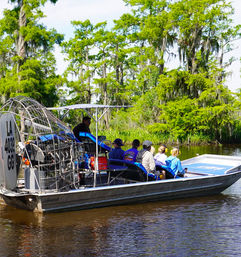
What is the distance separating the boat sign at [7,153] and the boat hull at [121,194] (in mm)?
358

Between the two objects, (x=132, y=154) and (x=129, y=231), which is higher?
(x=132, y=154)

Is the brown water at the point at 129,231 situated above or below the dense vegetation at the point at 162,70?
below

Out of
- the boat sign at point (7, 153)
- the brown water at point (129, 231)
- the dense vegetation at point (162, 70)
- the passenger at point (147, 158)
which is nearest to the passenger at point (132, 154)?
the passenger at point (147, 158)

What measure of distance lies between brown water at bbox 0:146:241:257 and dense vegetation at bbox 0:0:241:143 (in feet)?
67.8

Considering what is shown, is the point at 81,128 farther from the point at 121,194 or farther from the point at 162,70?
the point at 162,70

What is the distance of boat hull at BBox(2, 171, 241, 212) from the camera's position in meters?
9.89

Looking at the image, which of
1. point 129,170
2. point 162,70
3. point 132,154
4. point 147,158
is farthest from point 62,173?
point 162,70

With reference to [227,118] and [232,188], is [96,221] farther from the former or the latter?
[227,118]

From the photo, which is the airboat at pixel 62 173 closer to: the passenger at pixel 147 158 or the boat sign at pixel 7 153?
the boat sign at pixel 7 153

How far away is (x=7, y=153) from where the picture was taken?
9852 mm

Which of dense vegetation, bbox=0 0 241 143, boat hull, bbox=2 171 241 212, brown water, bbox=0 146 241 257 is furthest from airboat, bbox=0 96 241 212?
dense vegetation, bbox=0 0 241 143

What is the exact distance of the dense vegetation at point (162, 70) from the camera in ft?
101

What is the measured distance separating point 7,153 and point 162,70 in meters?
29.8

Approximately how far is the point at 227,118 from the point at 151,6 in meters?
13.7
